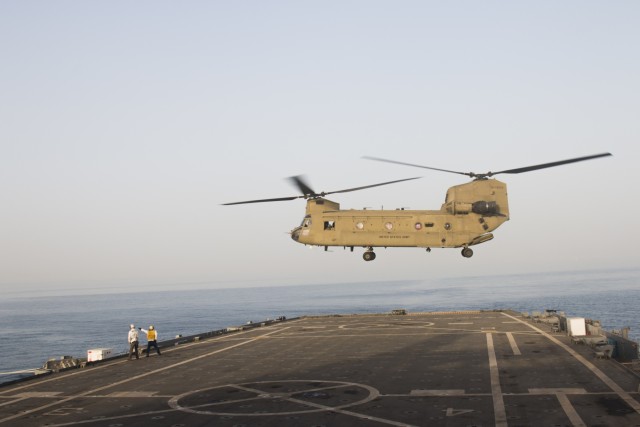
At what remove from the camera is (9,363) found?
249 ft

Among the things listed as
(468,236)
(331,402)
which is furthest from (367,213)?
(331,402)

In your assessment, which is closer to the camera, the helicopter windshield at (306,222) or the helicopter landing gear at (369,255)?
the helicopter windshield at (306,222)

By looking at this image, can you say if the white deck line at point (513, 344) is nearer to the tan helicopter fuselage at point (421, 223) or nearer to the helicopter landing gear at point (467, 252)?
Answer: the helicopter landing gear at point (467, 252)

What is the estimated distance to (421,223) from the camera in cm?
4062

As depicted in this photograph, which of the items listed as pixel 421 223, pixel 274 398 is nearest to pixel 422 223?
pixel 421 223

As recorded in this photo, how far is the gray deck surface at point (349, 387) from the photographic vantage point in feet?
60.6

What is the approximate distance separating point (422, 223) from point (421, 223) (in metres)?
0.07

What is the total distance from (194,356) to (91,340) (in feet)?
237

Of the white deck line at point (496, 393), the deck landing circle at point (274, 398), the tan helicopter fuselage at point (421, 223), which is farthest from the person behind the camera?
the tan helicopter fuselage at point (421, 223)

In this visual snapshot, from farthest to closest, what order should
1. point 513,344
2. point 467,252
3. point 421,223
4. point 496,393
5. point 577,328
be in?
point 467,252, point 421,223, point 577,328, point 513,344, point 496,393

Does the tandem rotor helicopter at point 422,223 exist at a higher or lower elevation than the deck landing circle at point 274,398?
higher

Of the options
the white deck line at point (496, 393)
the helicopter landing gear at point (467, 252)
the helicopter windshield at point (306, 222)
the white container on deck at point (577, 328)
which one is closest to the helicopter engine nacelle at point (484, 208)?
the helicopter landing gear at point (467, 252)

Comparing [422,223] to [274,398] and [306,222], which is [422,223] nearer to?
[306,222]

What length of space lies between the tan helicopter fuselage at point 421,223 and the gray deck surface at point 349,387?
22.5 ft
